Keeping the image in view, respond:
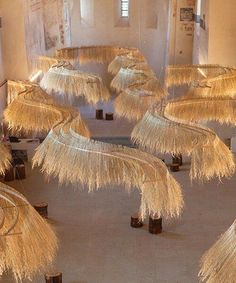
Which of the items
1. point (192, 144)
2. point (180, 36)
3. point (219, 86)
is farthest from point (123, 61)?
point (192, 144)

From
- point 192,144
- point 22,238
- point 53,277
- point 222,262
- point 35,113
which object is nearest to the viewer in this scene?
point 222,262

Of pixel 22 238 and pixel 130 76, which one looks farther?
pixel 130 76

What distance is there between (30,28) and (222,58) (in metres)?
2.87

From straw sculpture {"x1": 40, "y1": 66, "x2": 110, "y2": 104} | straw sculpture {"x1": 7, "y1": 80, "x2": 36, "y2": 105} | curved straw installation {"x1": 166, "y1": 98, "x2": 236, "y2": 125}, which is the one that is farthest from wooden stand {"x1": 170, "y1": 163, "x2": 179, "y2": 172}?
straw sculpture {"x1": 7, "y1": 80, "x2": 36, "y2": 105}

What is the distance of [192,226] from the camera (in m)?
5.90

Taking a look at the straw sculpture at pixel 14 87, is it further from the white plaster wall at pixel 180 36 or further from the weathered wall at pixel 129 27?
the white plaster wall at pixel 180 36

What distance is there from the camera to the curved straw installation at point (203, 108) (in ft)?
20.6

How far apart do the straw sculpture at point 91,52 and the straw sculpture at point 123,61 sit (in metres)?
0.08

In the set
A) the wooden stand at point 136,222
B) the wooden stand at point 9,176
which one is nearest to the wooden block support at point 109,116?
the wooden stand at point 9,176

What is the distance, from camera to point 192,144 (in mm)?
5207

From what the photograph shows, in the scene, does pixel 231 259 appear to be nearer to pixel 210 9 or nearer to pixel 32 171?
pixel 32 171


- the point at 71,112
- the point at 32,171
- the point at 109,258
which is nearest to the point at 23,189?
the point at 32,171

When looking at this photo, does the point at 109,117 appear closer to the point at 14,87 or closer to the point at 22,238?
the point at 14,87

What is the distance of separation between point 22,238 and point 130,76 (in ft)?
14.7
